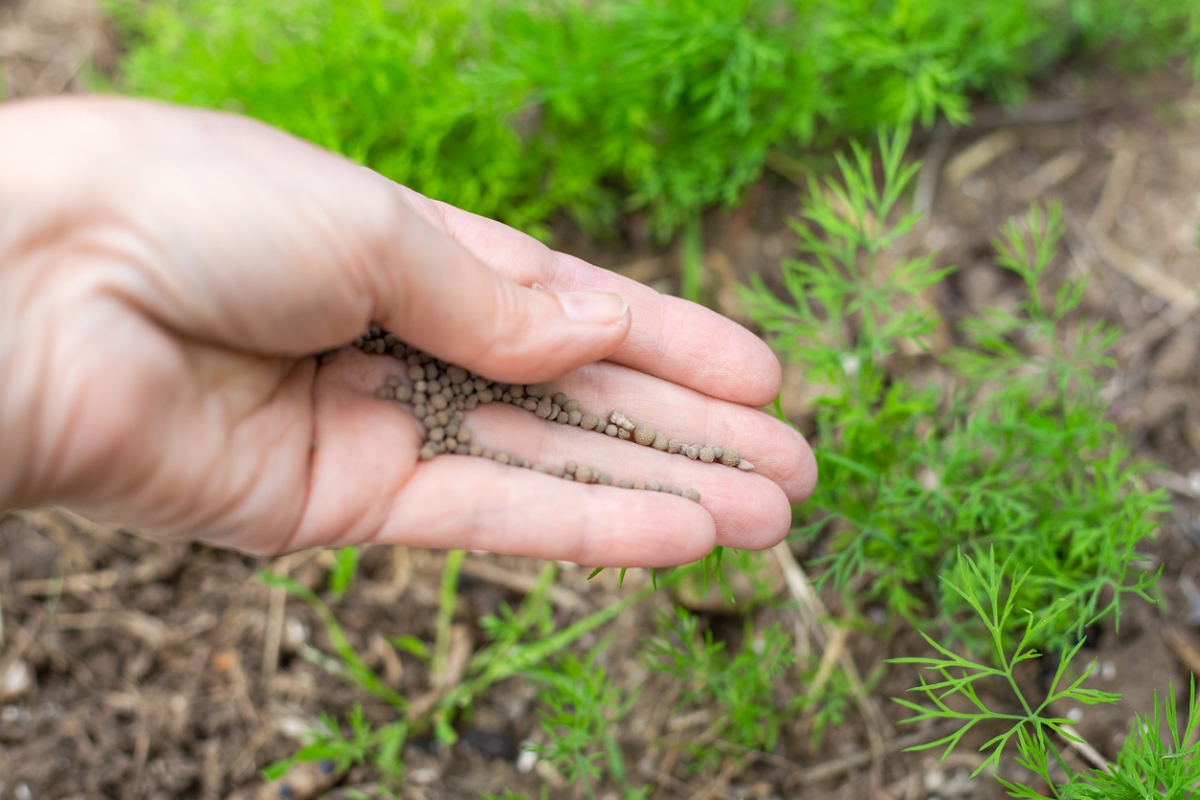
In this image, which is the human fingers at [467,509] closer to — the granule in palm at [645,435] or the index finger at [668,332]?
the granule in palm at [645,435]

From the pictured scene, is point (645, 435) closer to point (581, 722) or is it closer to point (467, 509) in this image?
point (467, 509)

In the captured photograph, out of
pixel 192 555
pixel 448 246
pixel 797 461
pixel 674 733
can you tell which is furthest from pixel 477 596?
pixel 448 246

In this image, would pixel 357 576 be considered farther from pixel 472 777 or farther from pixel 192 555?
pixel 472 777

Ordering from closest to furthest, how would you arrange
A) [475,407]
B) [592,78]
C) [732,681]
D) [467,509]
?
[467,509]
[475,407]
[732,681]
[592,78]

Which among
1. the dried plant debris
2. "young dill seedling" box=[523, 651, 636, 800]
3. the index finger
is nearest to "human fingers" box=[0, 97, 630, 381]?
the dried plant debris

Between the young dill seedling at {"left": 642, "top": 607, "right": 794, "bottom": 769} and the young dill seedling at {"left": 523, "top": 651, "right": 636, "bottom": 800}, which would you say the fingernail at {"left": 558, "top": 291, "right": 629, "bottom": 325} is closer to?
the young dill seedling at {"left": 642, "top": 607, "right": 794, "bottom": 769}

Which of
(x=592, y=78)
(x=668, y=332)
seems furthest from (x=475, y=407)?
(x=592, y=78)
